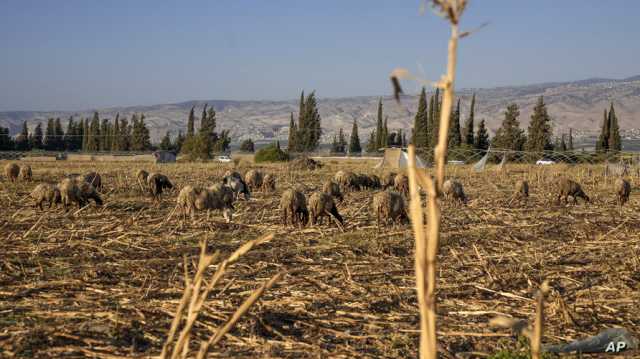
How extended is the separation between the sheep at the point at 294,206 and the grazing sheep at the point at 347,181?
12004mm

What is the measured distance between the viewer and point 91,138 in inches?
3814

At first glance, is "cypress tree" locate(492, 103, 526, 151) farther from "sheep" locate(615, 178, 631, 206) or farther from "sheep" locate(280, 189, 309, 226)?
"sheep" locate(280, 189, 309, 226)

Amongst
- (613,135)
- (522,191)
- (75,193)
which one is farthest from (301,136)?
(75,193)

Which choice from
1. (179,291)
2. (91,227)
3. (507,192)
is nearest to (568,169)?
(507,192)

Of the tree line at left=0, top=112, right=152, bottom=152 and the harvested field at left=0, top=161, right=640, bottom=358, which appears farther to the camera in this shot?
the tree line at left=0, top=112, right=152, bottom=152

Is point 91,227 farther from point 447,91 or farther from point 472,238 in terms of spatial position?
point 447,91

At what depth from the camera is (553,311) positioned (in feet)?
24.9

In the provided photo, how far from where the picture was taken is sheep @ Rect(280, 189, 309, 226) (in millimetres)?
14852

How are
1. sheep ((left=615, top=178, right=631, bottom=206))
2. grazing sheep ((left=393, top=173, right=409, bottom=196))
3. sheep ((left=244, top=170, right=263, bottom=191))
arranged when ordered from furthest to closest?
sheep ((left=244, top=170, right=263, bottom=191))
grazing sheep ((left=393, top=173, right=409, bottom=196))
sheep ((left=615, top=178, right=631, bottom=206))

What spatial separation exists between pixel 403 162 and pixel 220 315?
38669 millimetres

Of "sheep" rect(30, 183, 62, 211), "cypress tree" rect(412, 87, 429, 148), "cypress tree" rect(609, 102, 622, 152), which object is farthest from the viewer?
"cypress tree" rect(412, 87, 429, 148)

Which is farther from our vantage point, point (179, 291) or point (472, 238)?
point (472, 238)

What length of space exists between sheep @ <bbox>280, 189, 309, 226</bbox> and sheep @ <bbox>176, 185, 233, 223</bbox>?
1.44m

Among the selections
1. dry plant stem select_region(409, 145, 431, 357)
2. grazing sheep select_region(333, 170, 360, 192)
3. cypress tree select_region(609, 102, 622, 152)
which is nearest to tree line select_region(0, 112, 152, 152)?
cypress tree select_region(609, 102, 622, 152)
